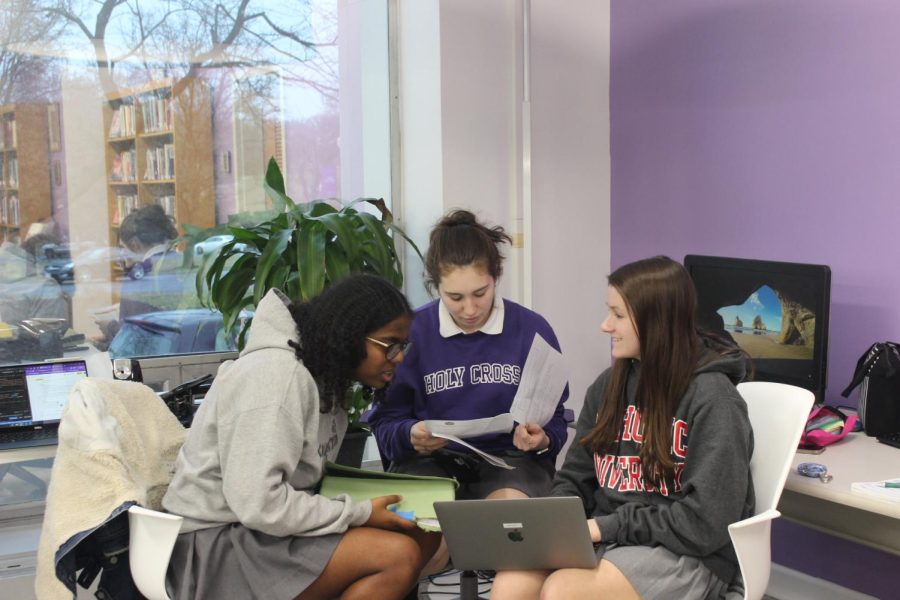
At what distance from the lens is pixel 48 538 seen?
1.88 m

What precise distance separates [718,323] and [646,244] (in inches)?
33.7

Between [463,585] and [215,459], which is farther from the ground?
[215,459]

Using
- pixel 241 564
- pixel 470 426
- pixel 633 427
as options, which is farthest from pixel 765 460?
pixel 241 564

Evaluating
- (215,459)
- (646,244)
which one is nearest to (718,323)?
(646,244)

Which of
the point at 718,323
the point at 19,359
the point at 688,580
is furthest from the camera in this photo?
the point at 19,359

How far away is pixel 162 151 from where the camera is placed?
10.8 feet

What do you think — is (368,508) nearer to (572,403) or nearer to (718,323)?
(718,323)

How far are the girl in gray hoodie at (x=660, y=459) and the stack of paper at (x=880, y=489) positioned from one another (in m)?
0.26

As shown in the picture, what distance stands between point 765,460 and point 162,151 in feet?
7.49

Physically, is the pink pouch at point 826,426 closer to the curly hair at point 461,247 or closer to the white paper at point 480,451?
the white paper at point 480,451

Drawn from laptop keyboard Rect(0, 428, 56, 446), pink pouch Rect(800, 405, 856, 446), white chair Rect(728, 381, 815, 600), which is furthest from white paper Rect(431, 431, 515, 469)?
laptop keyboard Rect(0, 428, 56, 446)

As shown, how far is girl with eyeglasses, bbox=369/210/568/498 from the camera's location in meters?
2.41

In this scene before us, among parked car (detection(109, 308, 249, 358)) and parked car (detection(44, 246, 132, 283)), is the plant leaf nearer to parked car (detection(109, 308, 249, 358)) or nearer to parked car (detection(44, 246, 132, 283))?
parked car (detection(109, 308, 249, 358))

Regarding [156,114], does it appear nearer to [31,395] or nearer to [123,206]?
[123,206]
